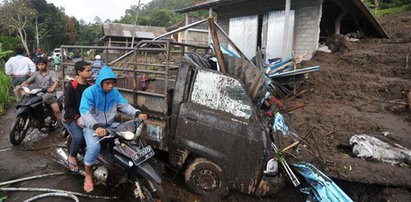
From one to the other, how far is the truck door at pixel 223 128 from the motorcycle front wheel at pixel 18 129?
3380 mm

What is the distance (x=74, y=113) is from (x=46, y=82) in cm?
209

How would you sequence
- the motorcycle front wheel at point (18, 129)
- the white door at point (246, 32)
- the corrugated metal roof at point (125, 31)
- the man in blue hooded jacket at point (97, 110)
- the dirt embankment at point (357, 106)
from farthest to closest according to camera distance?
the corrugated metal roof at point (125, 31), the white door at point (246, 32), the motorcycle front wheel at point (18, 129), the dirt embankment at point (357, 106), the man in blue hooded jacket at point (97, 110)

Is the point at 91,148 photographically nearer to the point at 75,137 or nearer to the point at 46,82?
the point at 75,137

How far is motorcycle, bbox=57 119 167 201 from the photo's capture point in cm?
296

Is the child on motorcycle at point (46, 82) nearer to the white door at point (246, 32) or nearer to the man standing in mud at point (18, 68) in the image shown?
the man standing in mud at point (18, 68)

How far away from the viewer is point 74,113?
3521 mm

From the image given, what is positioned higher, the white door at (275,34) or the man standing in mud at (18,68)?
the white door at (275,34)

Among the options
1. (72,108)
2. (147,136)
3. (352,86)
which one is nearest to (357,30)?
(352,86)

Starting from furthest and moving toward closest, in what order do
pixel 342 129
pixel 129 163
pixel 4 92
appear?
pixel 4 92 < pixel 342 129 < pixel 129 163

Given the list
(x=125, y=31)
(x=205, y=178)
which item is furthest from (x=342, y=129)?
(x=125, y=31)

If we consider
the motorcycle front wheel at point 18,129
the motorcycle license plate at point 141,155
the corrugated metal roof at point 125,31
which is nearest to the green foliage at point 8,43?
the corrugated metal roof at point 125,31

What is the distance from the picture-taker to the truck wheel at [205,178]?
3.40m

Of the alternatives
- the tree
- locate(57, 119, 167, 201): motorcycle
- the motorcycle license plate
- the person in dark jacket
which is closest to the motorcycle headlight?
locate(57, 119, 167, 201): motorcycle

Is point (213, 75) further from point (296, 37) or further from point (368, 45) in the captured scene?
point (368, 45)
